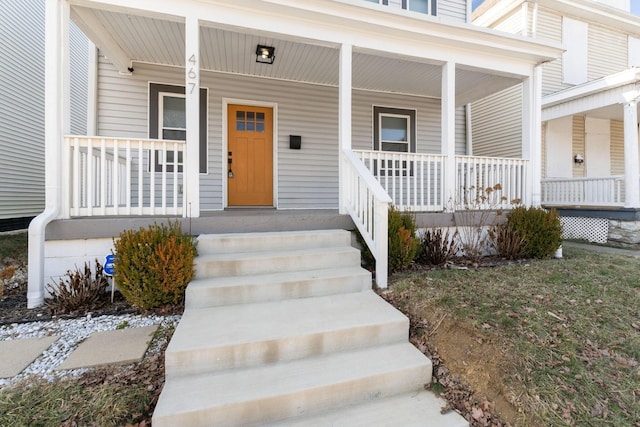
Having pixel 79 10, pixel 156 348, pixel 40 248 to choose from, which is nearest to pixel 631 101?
pixel 156 348

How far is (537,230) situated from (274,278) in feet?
13.1

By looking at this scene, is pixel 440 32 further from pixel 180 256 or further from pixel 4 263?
pixel 4 263

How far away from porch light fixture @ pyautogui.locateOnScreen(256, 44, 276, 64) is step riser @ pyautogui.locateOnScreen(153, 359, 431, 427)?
15.3ft

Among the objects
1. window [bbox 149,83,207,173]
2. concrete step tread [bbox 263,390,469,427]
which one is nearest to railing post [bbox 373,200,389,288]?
concrete step tread [bbox 263,390,469,427]

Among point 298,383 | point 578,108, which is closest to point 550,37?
point 578,108

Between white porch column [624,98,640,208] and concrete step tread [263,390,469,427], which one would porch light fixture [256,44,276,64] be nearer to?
concrete step tread [263,390,469,427]

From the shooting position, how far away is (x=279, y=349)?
213 centimetres

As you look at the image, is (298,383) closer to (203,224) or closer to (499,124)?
(203,224)

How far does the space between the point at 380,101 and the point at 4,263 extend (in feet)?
23.3

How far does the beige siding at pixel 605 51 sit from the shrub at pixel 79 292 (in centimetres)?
1235

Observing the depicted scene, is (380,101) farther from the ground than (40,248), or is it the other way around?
(380,101)

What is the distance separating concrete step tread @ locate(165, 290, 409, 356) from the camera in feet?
6.98

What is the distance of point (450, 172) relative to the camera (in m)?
4.81

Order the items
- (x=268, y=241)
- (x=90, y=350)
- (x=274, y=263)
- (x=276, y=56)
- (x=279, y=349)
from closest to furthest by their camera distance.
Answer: (x=279, y=349) → (x=90, y=350) → (x=274, y=263) → (x=268, y=241) → (x=276, y=56)
